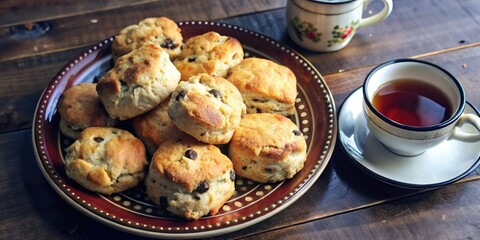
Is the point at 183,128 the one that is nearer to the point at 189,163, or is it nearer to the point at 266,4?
the point at 189,163

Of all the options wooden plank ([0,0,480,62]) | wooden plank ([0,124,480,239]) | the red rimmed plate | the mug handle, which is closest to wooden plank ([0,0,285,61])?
wooden plank ([0,0,480,62])

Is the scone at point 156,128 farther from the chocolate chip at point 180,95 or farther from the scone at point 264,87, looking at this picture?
the scone at point 264,87

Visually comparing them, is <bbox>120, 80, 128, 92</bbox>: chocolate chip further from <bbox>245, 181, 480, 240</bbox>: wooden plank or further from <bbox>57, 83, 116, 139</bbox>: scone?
<bbox>245, 181, 480, 240</bbox>: wooden plank

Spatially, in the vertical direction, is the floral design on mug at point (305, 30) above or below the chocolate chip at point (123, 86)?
below

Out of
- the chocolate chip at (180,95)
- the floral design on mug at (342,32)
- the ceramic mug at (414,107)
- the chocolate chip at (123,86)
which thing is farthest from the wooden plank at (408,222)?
the floral design on mug at (342,32)

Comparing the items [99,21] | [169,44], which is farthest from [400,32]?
[99,21]

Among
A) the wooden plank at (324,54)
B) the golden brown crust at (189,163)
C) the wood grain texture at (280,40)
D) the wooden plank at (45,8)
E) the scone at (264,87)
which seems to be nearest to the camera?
the golden brown crust at (189,163)

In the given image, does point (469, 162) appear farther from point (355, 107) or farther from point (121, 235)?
point (121, 235)
